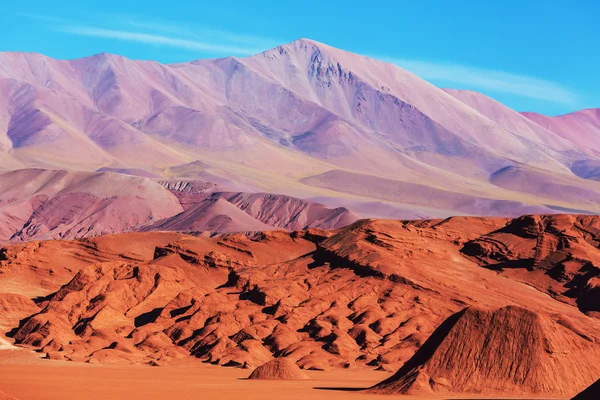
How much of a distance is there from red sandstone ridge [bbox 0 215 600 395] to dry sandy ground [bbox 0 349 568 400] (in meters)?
3.63

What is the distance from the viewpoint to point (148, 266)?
313ft

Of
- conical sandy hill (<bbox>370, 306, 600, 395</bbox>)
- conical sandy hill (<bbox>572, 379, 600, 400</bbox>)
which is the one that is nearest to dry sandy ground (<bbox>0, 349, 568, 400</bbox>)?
conical sandy hill (<bbox>370, 306, 600, 395</bbox>)

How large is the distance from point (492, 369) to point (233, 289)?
150 feet

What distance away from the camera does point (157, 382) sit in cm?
5312

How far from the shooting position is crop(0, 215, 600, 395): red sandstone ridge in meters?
72.8

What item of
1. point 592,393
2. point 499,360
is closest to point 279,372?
point 499,360

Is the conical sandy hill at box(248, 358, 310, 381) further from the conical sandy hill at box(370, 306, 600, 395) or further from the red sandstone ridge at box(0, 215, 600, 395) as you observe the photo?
the red sandstone ridge at box(0, 215, 600, 395)

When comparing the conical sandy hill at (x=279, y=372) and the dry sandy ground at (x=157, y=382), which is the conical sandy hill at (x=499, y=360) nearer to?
the dry sandy ground at (x=157, y=382)

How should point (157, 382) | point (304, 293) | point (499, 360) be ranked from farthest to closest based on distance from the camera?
point (304, 293) < point (157, 382) < point (499, 360)

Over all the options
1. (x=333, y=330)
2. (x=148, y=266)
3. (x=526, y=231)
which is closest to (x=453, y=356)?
(x=333, y=330)

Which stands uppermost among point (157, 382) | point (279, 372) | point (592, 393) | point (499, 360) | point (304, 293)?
point (592, 393)

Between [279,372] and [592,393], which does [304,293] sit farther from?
[592,393]

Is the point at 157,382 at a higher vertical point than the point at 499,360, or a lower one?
lower

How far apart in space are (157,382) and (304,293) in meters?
36.2
